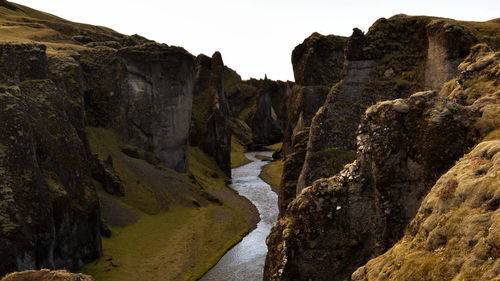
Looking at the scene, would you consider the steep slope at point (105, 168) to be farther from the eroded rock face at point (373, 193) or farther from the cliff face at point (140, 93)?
the eroded rock face at point (373, 193)

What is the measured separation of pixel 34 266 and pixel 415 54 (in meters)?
42.5

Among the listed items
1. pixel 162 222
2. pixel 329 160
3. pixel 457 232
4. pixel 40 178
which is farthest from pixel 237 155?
pixel 457 232

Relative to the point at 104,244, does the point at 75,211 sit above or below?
above

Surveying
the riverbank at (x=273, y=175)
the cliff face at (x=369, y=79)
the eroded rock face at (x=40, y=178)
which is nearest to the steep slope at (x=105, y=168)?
the eroded rock face at (x=40, y=178)

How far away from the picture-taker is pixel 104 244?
5738 centimetres

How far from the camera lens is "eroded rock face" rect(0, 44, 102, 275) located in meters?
38.4

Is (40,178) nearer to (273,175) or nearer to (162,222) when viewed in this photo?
(162,222)

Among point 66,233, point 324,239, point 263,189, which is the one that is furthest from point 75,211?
point 263,189

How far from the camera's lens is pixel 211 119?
125000 millimetres

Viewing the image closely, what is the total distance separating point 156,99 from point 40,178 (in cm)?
5321

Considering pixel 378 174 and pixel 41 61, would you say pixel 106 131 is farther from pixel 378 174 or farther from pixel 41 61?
pixel 378 174

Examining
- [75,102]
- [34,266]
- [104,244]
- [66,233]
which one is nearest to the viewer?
[34,266]

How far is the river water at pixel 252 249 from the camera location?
50.2 meters

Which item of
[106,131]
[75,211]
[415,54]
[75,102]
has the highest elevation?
[415,54]
